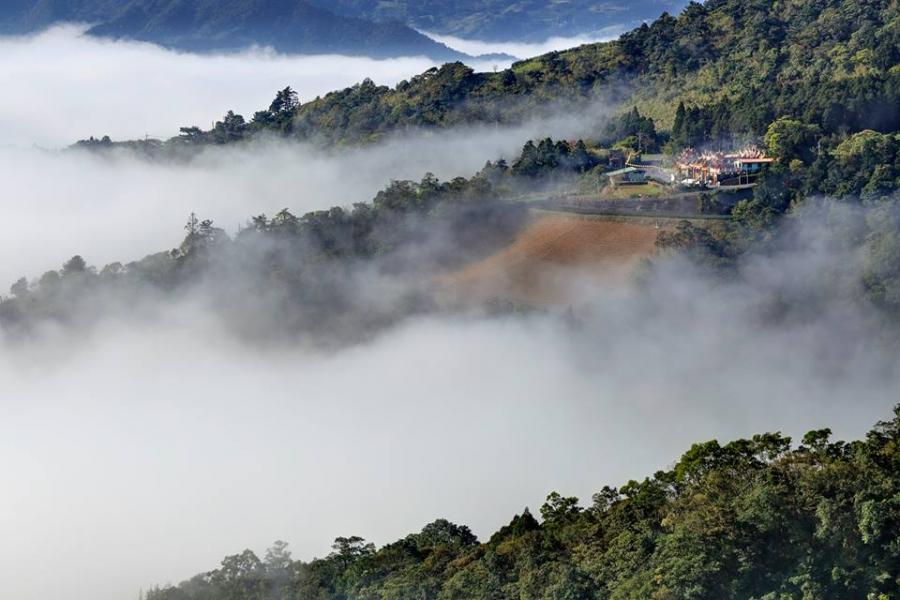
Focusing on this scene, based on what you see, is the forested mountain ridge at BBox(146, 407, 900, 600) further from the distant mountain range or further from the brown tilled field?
the distant mountain range

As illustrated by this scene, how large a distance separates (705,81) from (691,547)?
2009 inches

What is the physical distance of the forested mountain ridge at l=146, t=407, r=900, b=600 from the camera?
2942cm

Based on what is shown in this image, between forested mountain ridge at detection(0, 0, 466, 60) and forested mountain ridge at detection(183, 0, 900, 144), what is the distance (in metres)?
89.1

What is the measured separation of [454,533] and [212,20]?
158 m

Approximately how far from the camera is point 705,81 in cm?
7850

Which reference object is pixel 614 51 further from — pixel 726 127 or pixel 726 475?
pixel 726 475

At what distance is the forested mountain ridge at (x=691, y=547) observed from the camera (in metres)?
29.4

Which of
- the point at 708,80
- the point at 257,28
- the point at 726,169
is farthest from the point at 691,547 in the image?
the point at 257,28

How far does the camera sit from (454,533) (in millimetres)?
39281

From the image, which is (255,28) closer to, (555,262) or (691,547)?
(555,262)

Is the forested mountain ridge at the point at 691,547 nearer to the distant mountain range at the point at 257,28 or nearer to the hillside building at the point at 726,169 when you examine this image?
the hillside building at the point at 726,169

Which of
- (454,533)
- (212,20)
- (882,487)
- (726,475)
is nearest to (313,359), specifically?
(454,533)

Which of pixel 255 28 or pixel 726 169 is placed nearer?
pixel 726 169

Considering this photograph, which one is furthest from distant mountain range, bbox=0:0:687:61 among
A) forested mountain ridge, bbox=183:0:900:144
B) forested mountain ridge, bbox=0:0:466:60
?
forested mountain ridge, bbox=183:0:900:144
